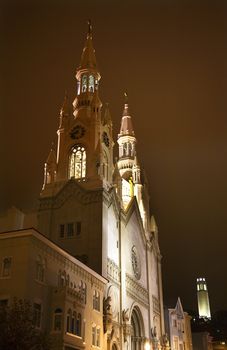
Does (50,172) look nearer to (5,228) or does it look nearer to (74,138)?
(74,138)

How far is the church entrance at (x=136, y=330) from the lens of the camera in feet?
211

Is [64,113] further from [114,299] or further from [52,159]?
[114,299]

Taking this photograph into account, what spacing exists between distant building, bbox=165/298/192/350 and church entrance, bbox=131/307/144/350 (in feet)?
52.3

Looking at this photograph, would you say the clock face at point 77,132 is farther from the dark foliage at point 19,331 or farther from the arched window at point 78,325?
the dark foliage at point 19,331

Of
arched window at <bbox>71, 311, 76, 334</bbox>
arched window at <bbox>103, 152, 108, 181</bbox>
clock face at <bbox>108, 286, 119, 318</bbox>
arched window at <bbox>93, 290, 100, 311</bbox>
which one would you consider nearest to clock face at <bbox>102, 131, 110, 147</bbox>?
arched window at <bbox>103, 152, 108, 181</bbox>

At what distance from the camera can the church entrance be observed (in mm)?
64188

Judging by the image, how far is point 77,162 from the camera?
6369cm

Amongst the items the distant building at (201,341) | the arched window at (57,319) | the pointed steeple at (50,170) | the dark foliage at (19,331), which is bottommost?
the dark foliage at (19,331)

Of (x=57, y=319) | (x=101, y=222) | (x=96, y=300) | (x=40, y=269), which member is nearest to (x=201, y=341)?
(x=101, y=222)

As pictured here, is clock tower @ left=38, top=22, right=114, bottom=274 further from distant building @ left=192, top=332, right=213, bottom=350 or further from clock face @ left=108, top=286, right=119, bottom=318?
distant building @ left=192, top=332, right=213, bottom=350

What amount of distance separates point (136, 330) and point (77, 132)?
29.9 m

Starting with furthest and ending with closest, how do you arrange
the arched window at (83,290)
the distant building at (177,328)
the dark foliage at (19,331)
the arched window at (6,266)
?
the distant building at (177,328) → the arched window at (83,290) → the arched window at (6,266) → the dark foliage at (19,331)

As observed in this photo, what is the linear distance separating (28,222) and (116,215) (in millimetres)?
12115

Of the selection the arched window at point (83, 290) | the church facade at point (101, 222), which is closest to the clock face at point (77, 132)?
the church facade at point (101, 222)
